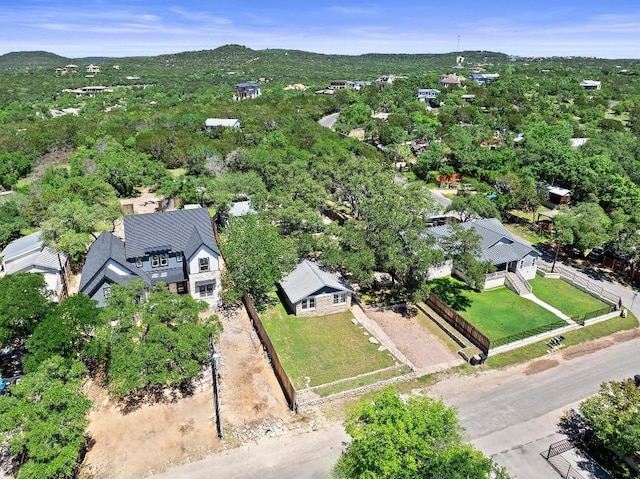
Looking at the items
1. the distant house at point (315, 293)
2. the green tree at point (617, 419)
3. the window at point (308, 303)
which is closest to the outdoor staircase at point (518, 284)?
the distant house at point (315, 293)

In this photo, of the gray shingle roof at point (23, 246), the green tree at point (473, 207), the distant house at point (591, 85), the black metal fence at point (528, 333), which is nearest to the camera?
the black metal fence at point (528, 333)

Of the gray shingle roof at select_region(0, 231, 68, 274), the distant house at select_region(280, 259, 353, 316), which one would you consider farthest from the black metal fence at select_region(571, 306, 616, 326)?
the gray shingle roof at select_region(0, 231, 68, 274)

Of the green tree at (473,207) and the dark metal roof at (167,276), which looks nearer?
the dark metal roof at (167,276)

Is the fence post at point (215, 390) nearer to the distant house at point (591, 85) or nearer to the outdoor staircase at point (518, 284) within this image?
the outdoor staircase at point (518, 284)

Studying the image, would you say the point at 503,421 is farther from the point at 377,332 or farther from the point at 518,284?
the point at 518,284

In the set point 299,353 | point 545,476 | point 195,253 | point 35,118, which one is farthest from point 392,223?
point 35,118

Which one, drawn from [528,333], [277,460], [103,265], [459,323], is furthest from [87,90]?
[277,460]

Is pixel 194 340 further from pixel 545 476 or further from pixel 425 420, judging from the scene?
pixel 545 476
